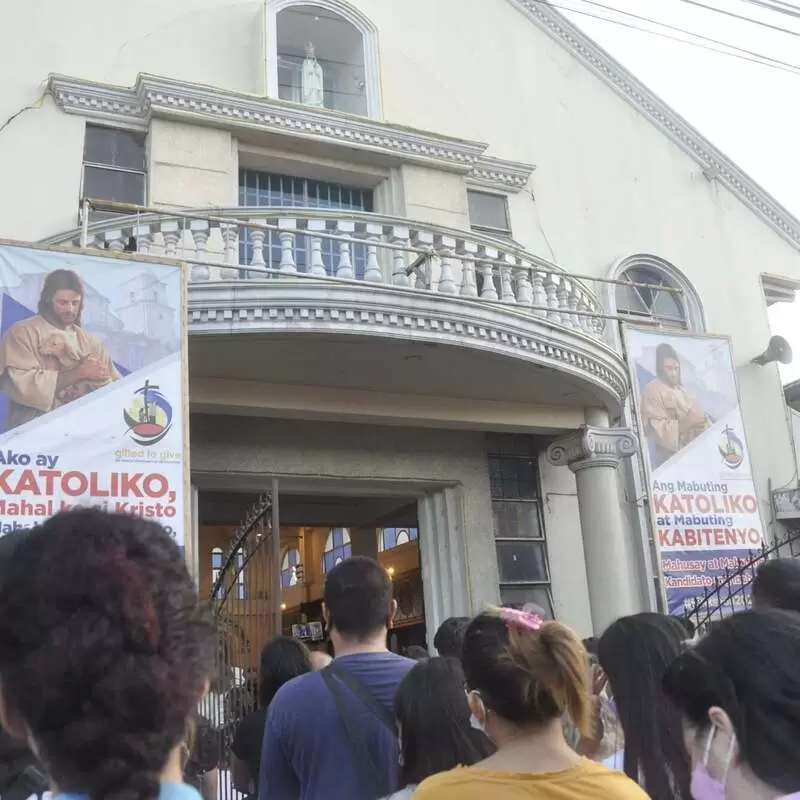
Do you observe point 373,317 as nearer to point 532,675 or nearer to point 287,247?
point 287,247

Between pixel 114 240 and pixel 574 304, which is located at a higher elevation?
pixel 114 240

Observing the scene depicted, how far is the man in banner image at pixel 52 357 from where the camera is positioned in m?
6.84

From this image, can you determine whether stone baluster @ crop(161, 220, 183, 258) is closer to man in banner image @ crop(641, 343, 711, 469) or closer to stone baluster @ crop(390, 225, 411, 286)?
stone baluster @ crop(390, 225, 411, 286)

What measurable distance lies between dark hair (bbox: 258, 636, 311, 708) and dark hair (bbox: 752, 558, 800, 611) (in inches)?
82.9

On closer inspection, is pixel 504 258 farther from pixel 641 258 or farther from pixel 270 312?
pixel 641 258

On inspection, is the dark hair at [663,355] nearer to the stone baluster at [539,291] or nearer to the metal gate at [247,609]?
the stone baluster at [539,291]

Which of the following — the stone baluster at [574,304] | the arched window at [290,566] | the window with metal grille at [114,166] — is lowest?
the arched window at [290,566]

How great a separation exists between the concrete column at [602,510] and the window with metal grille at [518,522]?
1038mm

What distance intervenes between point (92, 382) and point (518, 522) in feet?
21.0

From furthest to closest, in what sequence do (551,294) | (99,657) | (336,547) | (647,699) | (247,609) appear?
(336,547)
(551,294)
(247,609)
(647,699)
(99,657)

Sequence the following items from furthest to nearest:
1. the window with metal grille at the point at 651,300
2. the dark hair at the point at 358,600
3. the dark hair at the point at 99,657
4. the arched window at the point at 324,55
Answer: the window with metal grille at the point at 651,300 < the arched window at the point at 324,55 < the dark hair at the point at 358,600 < the dark hair at the point at 99,657

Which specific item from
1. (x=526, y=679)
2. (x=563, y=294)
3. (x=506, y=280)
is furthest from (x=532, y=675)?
(x=563, y=294)

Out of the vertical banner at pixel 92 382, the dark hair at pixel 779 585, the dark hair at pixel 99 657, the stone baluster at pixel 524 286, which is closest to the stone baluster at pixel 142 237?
the vertical banner at pixel 92 382

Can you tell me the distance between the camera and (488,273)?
9000 millimetres
